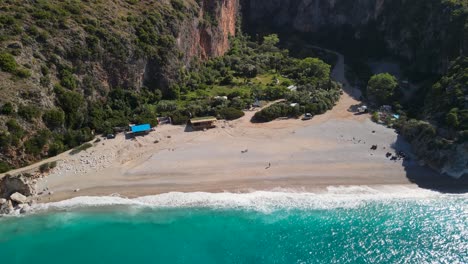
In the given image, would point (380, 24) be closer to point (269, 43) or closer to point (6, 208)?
point (269, 43)

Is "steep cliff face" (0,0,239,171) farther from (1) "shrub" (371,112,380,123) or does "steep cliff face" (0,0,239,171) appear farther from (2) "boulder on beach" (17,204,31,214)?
(1) "shrub" (371,112,380,123)

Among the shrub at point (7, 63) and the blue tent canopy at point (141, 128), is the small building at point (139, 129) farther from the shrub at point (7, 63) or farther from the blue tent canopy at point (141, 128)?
the shrub at point (7, 63)

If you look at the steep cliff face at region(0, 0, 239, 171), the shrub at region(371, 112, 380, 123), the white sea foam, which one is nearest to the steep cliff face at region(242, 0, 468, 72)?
the shrub at region(371, 112, 380, 123)

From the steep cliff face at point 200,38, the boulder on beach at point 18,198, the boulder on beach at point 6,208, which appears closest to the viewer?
the boulder on beach at point 6,208

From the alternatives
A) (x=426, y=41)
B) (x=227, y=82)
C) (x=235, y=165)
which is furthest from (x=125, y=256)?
(x=426, y=41)

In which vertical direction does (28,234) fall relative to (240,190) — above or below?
below

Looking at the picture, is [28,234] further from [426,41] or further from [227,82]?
[426,41]

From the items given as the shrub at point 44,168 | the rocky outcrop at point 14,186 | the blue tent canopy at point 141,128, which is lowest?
the rocky outcrop at point 14,186

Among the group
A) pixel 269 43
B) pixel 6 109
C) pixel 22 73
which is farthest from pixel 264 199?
pixel 269 43

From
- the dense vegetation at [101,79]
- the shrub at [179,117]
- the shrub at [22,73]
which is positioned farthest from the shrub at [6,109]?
the shrub at [179,117]
